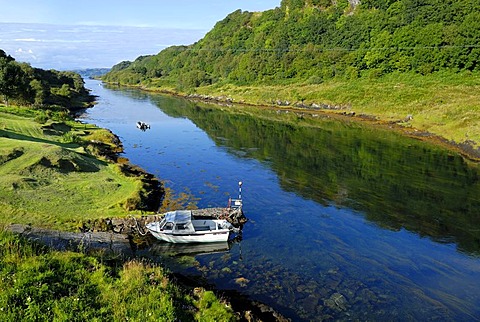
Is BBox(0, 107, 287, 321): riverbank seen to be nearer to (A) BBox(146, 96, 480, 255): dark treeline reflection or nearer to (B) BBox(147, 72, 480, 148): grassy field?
(A) BBox(146, 96, 480, 255): dark treeline reflection

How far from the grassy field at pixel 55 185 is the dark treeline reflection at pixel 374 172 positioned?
19385 mm

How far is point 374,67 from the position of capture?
119438mm

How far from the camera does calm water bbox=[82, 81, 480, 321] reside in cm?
2278

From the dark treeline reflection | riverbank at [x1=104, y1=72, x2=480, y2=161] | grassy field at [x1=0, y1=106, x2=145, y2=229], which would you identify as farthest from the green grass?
riverbank at [x1=104, y1=72, x2=480, y2=161]

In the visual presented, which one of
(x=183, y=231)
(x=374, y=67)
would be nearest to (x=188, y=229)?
(x=183, y=231)

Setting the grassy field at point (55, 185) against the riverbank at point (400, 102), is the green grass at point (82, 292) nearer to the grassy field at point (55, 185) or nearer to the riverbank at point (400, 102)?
the grassy field at point (55, 185)

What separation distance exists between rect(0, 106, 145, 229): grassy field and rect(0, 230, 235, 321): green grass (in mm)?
12655

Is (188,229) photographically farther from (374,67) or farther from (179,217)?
(374,67)

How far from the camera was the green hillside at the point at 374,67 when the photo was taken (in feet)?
280

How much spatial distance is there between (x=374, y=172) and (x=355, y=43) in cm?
9877

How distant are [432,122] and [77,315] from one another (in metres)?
77.6

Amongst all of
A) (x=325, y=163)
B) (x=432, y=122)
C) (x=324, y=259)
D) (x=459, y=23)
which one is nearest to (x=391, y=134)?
(x=432, y=122)

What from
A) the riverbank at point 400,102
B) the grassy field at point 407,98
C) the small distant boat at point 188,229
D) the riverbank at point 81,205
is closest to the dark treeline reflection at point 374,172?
the riverbank at point 400,102

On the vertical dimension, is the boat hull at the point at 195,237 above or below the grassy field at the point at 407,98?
below
